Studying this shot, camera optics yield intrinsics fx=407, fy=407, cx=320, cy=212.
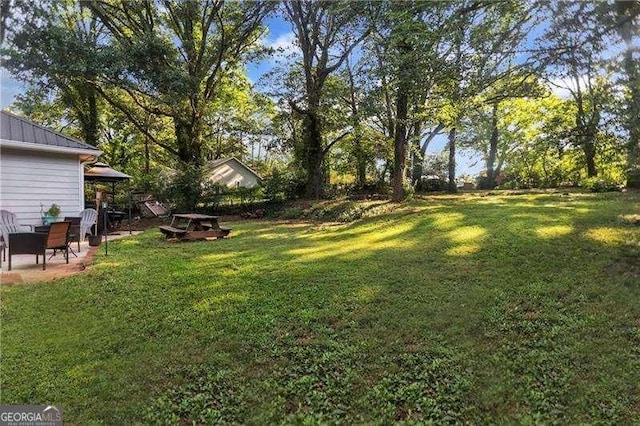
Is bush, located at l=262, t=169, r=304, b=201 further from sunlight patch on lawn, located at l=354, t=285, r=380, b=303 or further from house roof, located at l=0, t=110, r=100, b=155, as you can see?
sunlight patch on lawn, located at l=354, t=285, r=380, b=303

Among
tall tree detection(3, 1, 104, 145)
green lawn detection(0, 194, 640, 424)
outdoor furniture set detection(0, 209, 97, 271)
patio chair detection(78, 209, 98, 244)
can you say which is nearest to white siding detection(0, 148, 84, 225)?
patio chair detection(78, 209, 98, 244)

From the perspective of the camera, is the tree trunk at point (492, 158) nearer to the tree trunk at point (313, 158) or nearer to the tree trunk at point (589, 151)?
the tree trunk at point (313, 158)

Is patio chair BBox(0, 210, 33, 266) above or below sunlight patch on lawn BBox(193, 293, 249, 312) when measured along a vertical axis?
above

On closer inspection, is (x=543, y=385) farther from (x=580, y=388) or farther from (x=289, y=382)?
(x=289, y=382)

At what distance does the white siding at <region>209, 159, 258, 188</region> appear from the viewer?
25672mm

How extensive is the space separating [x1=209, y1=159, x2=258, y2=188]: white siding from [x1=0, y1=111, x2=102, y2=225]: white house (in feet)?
47.9

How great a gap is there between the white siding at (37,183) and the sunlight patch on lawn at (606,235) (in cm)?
1080

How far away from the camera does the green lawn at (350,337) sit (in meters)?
2.96

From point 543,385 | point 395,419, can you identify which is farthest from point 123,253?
point 543,385

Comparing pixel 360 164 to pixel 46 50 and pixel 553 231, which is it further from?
pixel 553 231

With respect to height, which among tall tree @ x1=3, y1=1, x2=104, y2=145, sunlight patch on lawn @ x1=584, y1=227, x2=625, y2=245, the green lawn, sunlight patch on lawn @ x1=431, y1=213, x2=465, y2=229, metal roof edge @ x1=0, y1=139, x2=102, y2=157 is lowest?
the green lawn

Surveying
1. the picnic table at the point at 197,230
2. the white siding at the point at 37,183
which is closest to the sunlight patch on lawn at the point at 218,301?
the picnic table at the point at 197,230

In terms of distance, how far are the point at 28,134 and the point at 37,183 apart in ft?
3.57

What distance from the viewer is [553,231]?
21.1 ft
